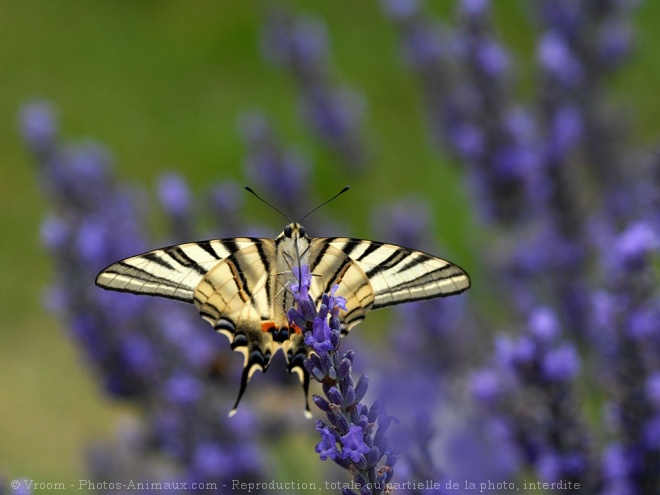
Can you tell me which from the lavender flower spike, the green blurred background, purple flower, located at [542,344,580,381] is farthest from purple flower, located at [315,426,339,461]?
the green blurred background

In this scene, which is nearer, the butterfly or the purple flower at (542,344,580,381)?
the butterfly

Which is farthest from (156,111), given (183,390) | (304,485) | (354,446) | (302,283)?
(354,446)

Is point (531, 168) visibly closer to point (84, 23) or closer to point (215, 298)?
point (215, 298)

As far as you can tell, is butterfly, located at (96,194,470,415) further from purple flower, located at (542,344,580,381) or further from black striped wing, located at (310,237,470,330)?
purple flower, located at (542,344,580,381)

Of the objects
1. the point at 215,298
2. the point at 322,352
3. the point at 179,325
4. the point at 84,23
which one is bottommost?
the point at 322,352

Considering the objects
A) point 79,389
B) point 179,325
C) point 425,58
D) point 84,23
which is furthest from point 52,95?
point 179,325

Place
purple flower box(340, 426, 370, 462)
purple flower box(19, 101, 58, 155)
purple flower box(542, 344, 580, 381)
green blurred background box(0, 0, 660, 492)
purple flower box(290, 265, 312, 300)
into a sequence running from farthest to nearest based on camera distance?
green blurred background box(0, 0, 660, 492), purple flower box(19, 101, 58, 155), purple flower box(542, 344, 580, 381), purple flower box(290, 265, 312, 300), purple flower box(340, 426, 370, 462)

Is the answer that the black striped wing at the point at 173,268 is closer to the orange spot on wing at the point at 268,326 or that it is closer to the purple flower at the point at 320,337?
the orange spot on wing at the point at 268,326

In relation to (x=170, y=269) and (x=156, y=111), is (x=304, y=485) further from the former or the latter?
(x=156, y=111)
